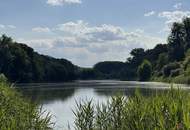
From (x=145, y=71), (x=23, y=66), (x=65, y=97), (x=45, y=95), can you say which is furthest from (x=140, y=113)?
(x=145, y=71)

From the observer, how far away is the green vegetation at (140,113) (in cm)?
1096

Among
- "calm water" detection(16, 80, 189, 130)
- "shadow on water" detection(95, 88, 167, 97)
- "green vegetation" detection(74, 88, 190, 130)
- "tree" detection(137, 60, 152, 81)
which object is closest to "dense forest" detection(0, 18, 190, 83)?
"tree" detection(137, 60, 152, 81)

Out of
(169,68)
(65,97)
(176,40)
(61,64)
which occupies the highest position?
(176,40)

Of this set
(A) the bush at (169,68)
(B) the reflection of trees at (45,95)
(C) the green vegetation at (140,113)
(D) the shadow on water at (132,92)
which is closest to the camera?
(C) the green vegetation at (140,113)

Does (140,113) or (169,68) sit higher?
(169,68)

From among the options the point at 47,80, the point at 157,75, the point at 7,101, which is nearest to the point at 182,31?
the point at 157,75

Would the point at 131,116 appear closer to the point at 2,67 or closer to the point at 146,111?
the point at 146,111

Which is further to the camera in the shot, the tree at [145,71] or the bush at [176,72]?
the tree at [145,71]

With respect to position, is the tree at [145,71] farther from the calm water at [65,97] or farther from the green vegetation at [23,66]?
the calm water at [65,97]

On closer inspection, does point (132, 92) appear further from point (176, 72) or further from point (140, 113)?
point (176, 72)

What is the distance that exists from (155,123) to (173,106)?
83cm

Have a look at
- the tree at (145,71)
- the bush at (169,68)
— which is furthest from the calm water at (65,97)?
the tree at (145,71)

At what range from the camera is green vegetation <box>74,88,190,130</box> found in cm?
1096

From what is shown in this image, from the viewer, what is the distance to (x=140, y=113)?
42.2ft
